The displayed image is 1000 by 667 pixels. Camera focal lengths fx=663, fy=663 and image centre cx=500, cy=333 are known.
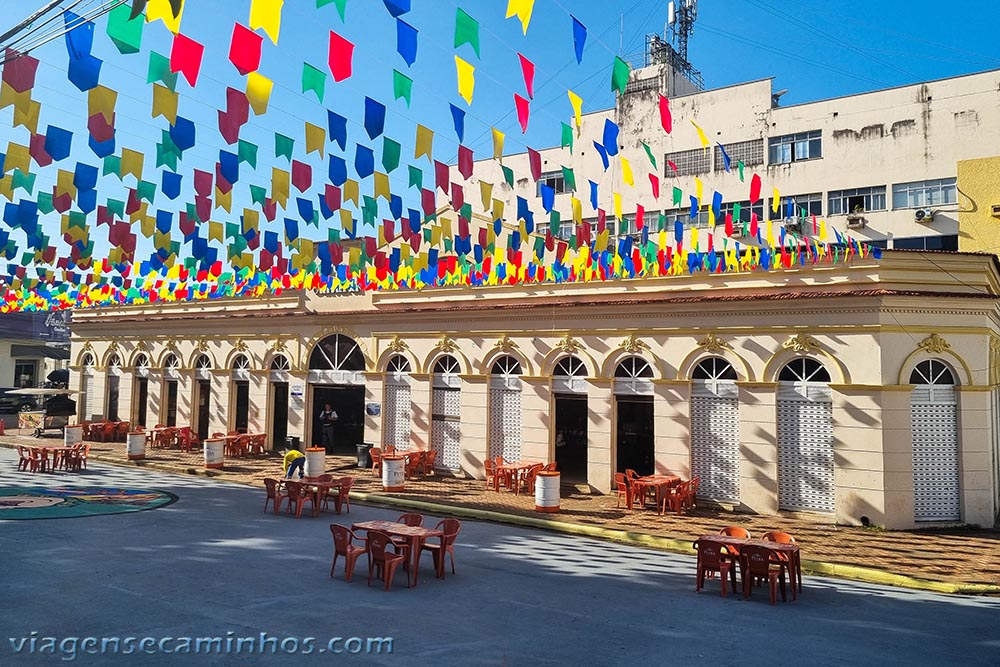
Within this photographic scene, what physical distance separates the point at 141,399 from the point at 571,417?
20.7 m

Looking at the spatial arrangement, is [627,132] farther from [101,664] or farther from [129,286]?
[101,664]

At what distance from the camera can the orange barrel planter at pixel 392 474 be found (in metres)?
18.2

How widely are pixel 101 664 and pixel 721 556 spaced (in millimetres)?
8329

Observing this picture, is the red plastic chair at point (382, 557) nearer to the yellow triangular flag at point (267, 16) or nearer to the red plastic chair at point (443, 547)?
the red plastic chair at point (443, 547)

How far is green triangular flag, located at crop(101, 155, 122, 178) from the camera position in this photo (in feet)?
39.3

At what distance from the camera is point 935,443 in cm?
1493

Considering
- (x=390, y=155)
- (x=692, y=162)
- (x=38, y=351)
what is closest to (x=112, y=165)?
(x=390, y=155)

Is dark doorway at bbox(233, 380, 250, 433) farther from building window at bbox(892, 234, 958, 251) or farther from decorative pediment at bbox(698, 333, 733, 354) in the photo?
building window at bbox(892, 234, 958, 251)

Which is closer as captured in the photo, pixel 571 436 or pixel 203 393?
pixel 571 436

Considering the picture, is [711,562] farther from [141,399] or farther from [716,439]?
[141,399]

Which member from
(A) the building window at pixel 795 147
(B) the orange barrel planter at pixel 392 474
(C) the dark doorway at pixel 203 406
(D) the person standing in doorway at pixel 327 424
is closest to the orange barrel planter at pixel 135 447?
(C) the dark doorway at pixel 203 406

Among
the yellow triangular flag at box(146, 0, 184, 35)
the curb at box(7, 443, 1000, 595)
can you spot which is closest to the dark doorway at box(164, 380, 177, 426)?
the curb at box(7, 443, 1000, 595)

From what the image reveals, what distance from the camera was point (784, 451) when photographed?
15.8m

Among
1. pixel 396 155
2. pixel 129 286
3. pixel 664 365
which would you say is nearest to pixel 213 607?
pixel 396 155
